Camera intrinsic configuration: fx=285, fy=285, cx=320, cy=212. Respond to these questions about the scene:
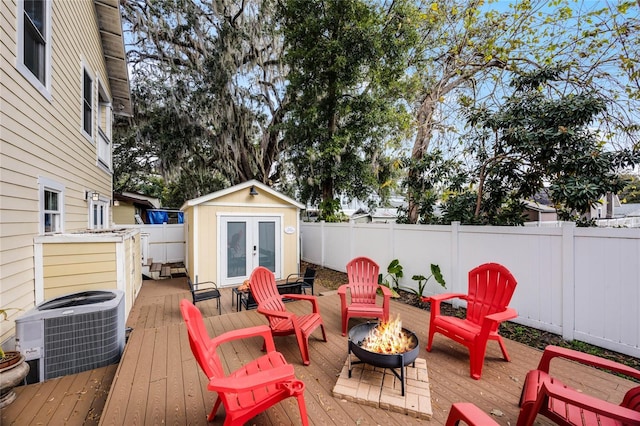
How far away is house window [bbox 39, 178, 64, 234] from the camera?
3449mm

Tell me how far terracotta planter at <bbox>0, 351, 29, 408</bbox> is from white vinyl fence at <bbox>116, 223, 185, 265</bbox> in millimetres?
7853

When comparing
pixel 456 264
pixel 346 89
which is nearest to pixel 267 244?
→ pixel 456 264

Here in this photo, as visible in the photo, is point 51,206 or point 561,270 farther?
point 51,206

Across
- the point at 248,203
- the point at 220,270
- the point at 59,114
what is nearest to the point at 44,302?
the point at 59,114

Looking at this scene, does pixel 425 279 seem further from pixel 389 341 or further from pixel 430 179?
pixel 389 341

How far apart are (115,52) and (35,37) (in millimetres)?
4372

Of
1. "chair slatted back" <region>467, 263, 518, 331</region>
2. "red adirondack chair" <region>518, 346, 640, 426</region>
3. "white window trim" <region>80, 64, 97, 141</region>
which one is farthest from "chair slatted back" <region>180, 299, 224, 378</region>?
"white window trim" <region>80, 64, 97, 141</region>

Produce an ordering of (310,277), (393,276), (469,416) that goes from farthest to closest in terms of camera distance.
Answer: (393,276)
(310,277)
(469,416)

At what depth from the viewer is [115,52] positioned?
7082mm

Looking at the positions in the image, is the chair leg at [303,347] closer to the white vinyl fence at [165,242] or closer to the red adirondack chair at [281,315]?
the red adirondack chair at [281,315]

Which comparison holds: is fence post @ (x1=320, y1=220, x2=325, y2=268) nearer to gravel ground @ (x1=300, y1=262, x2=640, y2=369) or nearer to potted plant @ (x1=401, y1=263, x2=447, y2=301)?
potted plant @ (x1=401, y1=263, x2=447, y2=301)

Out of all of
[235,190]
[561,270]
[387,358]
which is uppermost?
[235,190]

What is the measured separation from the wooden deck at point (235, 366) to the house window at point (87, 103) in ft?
14.1

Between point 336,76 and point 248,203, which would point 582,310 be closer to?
point 248,203
